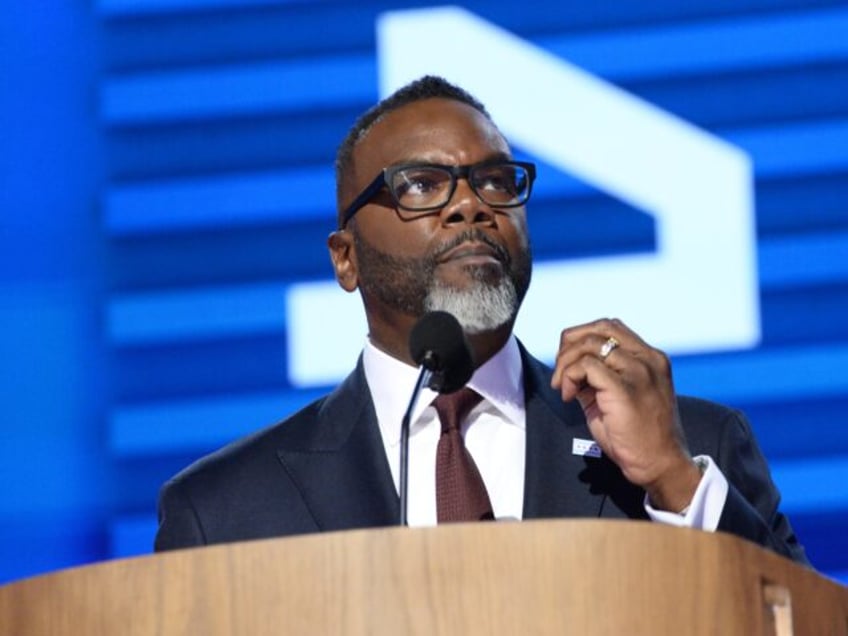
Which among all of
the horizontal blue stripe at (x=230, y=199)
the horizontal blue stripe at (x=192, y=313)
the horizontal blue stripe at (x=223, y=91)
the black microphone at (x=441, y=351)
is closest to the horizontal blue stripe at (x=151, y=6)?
the horizontal blue stripe at (x=223, y=91)

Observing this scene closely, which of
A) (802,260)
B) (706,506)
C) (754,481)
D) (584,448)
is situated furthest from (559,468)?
(802,260)

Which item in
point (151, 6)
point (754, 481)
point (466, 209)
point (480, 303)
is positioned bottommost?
point (754, 481)

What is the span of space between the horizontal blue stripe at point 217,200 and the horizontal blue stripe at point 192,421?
343mm

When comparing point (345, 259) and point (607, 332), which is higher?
point (345, 259)

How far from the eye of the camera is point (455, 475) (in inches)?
102

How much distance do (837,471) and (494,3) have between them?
1077 millimetres

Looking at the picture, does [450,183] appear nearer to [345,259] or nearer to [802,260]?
[345,259]

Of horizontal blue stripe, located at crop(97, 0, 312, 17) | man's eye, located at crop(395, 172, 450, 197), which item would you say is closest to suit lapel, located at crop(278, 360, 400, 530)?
man's eye, located at crop(395, 172, 450, 197)

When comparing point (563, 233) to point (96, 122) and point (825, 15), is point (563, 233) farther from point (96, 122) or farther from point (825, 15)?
point (96, 122)

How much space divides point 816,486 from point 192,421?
1148 mm

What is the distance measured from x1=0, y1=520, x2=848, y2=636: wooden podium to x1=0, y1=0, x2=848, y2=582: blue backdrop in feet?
4.93

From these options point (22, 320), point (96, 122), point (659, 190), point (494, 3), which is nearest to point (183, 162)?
point (96, 122)

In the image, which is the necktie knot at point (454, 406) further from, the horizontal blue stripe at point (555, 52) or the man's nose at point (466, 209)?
the horizontal blue stripe at point (555, 52)

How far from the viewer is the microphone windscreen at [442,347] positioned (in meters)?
2.26
